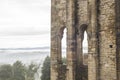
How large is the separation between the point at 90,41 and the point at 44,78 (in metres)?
20.9

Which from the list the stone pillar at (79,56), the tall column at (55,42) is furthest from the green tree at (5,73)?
the stone pillar at (79,56)

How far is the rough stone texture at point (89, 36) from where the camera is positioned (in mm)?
10577

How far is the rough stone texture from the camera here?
416 inches

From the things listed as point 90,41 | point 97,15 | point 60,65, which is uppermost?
point 97,15

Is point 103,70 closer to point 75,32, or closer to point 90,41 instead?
point 90,41

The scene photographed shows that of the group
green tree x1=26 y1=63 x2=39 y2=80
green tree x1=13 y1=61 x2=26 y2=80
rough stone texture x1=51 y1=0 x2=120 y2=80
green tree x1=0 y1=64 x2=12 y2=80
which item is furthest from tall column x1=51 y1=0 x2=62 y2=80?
green tree x1=26 y1=63 x2=39 y2=80

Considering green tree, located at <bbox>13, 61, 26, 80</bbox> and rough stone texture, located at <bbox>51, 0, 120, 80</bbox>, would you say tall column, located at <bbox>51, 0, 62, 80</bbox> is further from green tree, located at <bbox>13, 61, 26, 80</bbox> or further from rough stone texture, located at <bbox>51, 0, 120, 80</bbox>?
green tree, located at <bbox>13, 61, 26, 80</bbox>

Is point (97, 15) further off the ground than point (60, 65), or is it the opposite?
point (97, 15)

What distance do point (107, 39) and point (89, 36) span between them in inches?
37.1

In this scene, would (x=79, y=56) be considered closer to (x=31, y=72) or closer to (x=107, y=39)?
(x=107, y=39)

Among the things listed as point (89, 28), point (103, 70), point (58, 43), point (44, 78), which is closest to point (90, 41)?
point (89, 28)

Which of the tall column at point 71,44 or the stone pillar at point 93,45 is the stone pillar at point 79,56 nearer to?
the tall column at point 71,44

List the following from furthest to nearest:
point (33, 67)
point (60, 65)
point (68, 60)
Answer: point (33, 67), point (60, 65), point (68, 60)

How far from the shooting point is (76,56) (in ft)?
40.6
